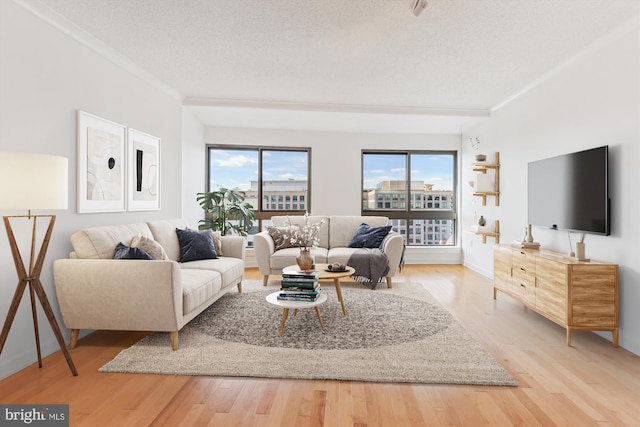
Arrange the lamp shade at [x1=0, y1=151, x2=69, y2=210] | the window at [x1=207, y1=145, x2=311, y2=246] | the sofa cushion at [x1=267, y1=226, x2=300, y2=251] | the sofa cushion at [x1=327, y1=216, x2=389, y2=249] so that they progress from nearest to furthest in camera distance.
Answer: the lamp shade at [x1=0, y1=151, x2=69, y2=210]
the sofa cushion at [x1=267, y1=226, x2=300, y2=251]
the sofa cushion at [x1=327, y1=216, x2=389, y2=249]
the window at [x1=207, y1=145, x2=311, y2=246]

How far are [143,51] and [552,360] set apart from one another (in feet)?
14.4

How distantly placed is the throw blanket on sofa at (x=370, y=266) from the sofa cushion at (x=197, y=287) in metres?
1.81

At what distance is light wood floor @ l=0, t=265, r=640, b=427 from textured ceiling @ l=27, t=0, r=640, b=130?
2571 millimetres

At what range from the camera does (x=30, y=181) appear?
6.70 feet

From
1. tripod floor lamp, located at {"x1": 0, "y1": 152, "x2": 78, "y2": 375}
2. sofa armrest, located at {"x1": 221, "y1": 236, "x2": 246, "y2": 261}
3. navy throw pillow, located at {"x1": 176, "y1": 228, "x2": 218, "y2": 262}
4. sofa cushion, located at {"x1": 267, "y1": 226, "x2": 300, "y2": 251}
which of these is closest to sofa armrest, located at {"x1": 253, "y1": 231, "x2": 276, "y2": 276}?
sofa cushion, located at {"x1": 267, "y1": 226, "x2": 300, "y2": 251}

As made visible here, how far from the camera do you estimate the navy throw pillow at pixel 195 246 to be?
3914mm

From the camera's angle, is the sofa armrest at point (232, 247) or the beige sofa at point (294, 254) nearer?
the sofa armrest at point (232, 247)

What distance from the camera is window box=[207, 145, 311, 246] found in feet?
21.3

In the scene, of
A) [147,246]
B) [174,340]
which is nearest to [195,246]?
[147,246]

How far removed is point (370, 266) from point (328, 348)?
1.99 metres
